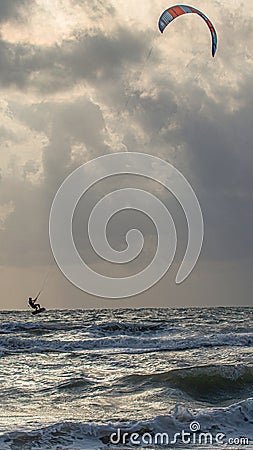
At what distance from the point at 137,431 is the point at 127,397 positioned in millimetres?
3148

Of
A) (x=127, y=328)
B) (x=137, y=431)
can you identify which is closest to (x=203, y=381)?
(x=137, y=431)

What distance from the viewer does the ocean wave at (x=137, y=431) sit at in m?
8.80

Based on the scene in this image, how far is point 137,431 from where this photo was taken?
952 centimetres

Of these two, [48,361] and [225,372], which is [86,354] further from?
[225,372]

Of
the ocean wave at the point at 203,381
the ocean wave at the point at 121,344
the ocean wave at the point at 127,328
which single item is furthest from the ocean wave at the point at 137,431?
the ocean wave at the point at 127,328

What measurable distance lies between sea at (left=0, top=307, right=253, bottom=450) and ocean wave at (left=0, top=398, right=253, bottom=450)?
0.06 feet

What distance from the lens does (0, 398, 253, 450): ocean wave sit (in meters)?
8.80

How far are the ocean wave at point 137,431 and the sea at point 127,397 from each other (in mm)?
17

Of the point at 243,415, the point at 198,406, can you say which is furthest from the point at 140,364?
the point at 243,415

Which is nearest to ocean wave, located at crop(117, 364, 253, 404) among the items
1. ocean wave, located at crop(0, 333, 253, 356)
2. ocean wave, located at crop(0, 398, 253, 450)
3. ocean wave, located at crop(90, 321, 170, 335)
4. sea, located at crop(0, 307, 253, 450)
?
sea, located at crop(0, 307, 253, 450)

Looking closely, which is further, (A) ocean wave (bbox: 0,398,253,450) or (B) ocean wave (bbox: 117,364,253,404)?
(B) ocean wave (bbox: 117,364,253,404)

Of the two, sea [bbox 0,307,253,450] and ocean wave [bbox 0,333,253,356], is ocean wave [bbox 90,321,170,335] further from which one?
sea [bbox 0,307,253,450]

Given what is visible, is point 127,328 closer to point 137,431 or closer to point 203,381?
point 203,381

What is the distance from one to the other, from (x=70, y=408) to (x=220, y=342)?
49.2ft
